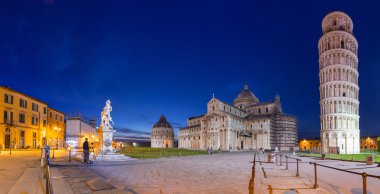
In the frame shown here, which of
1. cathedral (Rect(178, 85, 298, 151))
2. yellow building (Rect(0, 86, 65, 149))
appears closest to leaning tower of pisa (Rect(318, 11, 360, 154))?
cathedral (Rect(178, 85, 298, 151))

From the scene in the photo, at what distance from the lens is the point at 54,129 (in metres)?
59.9

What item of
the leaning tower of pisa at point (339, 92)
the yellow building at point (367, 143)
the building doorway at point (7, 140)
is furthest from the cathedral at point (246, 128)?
the yellow building at point (367, 143)

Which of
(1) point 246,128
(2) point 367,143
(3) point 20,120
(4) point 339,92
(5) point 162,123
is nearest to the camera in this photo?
→ (3) point 20,120

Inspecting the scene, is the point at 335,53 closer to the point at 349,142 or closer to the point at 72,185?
the point at 349,142

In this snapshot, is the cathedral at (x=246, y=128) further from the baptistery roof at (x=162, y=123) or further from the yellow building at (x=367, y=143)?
the yellow building at (x=367, y=143)

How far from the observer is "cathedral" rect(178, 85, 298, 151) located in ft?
273

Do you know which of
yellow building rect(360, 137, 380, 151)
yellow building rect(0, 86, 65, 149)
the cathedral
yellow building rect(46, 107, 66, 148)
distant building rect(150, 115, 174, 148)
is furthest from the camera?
distant building rect(150, 115, 174, 148)

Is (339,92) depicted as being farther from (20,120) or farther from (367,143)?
(367,143)

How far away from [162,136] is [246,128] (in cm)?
6583

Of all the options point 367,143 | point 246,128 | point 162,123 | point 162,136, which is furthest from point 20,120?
point 367,143

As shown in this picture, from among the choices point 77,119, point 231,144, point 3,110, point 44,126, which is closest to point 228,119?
point 231,144

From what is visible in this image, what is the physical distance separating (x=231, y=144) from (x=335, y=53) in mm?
37439

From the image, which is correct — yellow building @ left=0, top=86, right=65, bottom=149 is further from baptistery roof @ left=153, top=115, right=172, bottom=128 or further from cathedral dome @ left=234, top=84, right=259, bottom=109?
baptistery roof @ left=153, top=115, right=172, bottom=128

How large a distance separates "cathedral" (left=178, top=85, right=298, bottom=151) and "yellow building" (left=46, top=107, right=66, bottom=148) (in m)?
41.5
